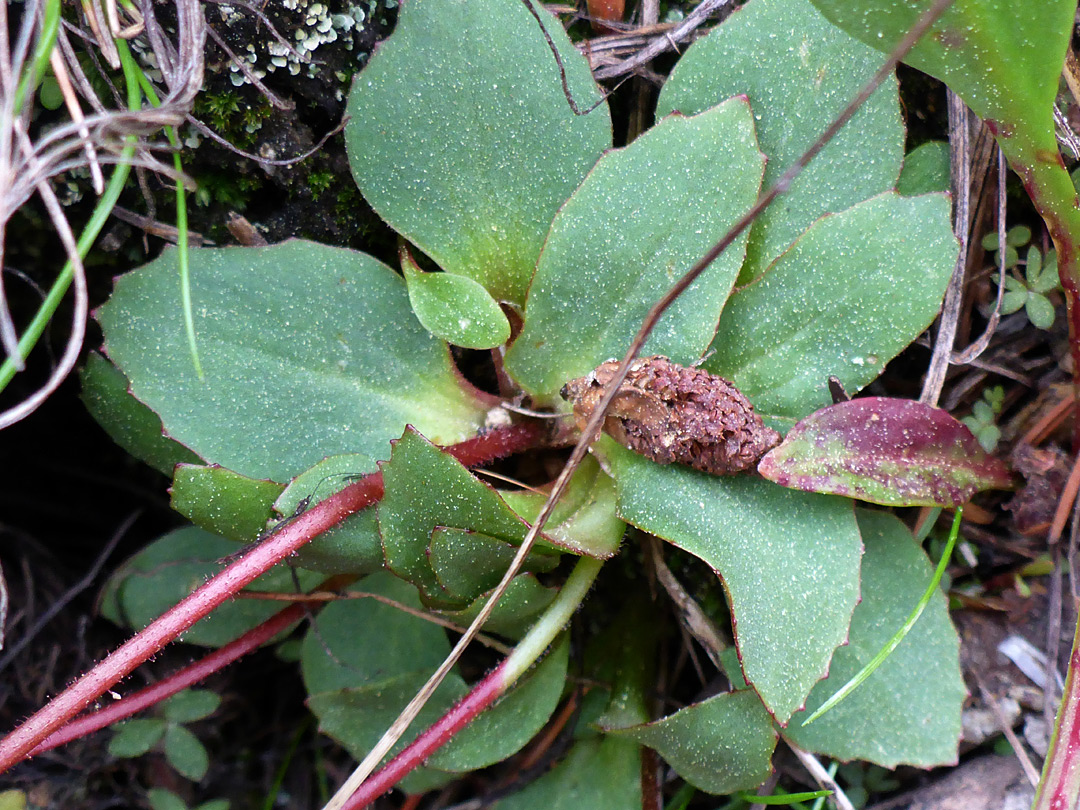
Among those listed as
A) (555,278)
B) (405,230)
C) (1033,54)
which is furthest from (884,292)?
(405,230)

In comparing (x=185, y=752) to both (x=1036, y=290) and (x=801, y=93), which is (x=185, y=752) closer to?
(x=801, y=93)

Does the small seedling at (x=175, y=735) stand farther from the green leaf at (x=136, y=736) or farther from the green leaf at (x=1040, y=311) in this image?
the green leaf at (x=1040, y=311)

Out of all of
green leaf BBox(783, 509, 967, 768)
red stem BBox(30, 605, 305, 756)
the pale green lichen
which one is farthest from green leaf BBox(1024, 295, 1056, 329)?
red stem BBox(30, 605, 305, 756)

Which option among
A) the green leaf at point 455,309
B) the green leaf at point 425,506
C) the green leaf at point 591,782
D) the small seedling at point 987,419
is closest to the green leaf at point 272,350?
the green leaf at point 455,309

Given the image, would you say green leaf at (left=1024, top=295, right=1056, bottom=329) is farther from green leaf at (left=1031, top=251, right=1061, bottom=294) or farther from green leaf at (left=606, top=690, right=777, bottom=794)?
green leaf at (left=606, top=690, right=777, bottom=794)

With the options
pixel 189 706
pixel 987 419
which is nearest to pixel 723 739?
pixel 987 419

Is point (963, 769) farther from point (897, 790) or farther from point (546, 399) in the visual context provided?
point (546, 399)
